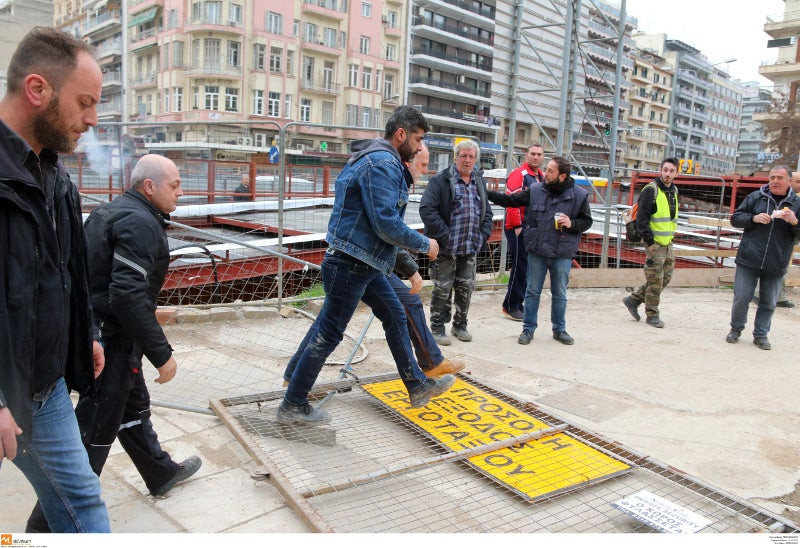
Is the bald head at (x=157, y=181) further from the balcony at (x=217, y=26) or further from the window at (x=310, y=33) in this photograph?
the window at (x=310, y=33)

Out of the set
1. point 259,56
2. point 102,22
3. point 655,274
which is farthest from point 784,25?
point 102,22

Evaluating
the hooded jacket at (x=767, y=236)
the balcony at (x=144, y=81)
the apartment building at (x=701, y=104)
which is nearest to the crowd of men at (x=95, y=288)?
the hooded jacket at (x=767, y=236)

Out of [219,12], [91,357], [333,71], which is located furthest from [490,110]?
[91,357]

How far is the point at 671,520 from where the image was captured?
2752 millimetres

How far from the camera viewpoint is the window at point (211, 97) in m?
43.9

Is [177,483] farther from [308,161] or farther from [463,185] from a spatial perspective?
[308,161]

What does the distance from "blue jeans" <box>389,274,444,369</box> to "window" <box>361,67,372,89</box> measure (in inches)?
1890

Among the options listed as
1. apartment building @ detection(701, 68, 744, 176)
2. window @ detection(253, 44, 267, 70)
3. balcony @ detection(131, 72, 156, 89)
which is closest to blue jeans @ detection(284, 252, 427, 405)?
window @ detection(253, 44, 267, 70)

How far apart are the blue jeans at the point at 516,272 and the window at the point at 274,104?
40814mm

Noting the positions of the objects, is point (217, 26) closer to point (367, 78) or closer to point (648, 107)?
point (367, 78)

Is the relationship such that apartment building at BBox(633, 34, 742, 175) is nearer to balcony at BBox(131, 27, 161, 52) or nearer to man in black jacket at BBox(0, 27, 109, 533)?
balcony at BBox(131, 27, 161, 52)

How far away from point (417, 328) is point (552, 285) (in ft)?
8.23

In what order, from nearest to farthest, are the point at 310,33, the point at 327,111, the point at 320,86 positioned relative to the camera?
the point at 310,33 → the point at 320,86 → the point at 327,111

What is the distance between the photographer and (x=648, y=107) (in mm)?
86750
